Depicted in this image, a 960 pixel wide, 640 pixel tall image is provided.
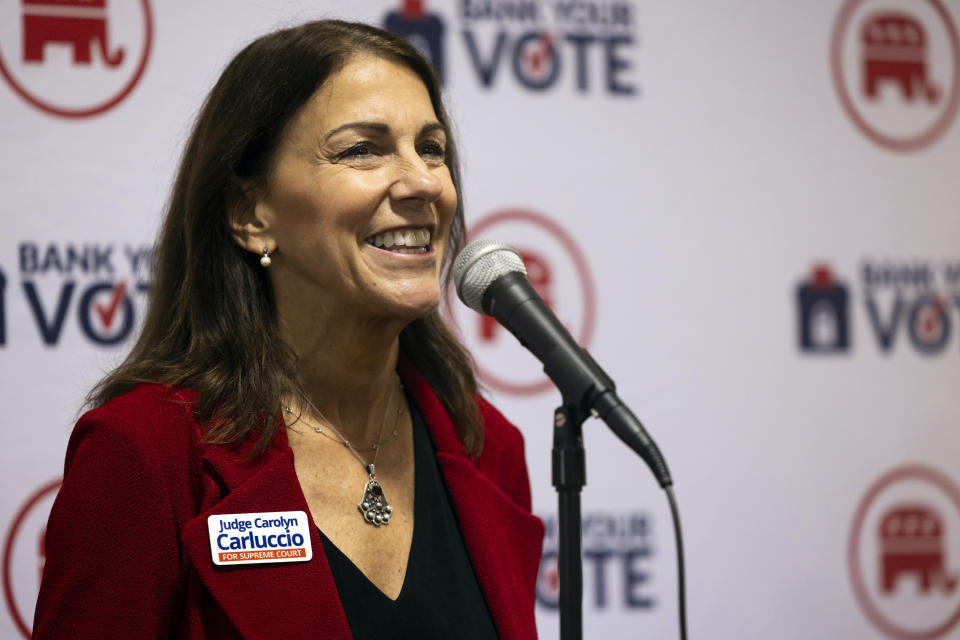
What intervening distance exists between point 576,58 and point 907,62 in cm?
95

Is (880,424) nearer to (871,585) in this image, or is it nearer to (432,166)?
(871,585)

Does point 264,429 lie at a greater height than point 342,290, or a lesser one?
lesser

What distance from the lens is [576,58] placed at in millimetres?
2510

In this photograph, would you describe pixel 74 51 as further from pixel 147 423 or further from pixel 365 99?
pixel 147 423

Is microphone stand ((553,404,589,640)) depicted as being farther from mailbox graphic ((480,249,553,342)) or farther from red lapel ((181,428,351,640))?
mailbox graphic ((480,249,553,342))

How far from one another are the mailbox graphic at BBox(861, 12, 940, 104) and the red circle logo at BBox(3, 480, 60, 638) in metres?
2.22

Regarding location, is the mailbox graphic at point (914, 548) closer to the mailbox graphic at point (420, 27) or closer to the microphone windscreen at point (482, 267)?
the mailbox graphic at point (420, 27)

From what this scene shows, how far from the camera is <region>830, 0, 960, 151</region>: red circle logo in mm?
2762

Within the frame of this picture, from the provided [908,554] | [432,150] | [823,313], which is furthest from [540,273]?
[908,554]

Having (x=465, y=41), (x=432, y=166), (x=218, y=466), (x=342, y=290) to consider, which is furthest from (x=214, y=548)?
(x=465, y=41)

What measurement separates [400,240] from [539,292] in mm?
888

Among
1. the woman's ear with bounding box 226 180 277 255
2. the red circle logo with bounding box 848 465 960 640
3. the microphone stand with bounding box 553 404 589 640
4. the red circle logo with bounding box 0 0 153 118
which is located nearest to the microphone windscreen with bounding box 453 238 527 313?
the microphone stand with bounding box 553 404 589 640

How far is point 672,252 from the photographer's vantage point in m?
2.58

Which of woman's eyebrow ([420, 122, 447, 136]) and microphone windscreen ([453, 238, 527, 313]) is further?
woman's eyebrow ([420, 122, 447, 136])
